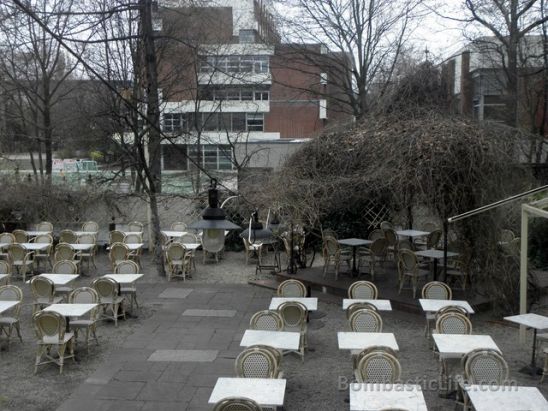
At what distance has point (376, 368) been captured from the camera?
619cm

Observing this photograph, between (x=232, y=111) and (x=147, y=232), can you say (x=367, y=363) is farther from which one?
(x=232, y=111)

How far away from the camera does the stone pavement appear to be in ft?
24.0

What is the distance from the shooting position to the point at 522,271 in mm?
9539

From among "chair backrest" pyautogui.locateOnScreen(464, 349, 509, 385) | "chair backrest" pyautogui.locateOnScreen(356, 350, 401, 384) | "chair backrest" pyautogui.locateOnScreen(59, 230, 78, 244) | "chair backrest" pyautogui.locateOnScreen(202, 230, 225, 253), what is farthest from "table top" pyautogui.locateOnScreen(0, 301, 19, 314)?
"chair backrest" pyautogui.locateOnScreen(59, 230, 78, 244)

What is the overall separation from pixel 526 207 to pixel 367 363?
16.4ft

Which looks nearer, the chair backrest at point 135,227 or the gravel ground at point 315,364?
the gravel ground at point 315,364

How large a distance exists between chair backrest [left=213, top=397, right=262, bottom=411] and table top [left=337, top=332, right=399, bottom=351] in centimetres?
215

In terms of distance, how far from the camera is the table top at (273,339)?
23.7ft

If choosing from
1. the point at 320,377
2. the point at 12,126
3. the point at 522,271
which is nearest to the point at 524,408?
the point at 320,377

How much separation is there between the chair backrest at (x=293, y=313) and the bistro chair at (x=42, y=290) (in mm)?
4799

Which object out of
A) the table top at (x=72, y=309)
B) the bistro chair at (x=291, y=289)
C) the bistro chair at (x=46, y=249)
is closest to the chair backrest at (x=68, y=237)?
the bistro chair at (x=46, y=249)

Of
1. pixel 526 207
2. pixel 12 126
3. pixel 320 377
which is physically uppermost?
pixel 12 126

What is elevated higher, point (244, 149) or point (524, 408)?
point (244, 149)

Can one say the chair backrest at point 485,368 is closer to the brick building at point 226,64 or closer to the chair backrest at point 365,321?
the chair backrest at point 365,321
